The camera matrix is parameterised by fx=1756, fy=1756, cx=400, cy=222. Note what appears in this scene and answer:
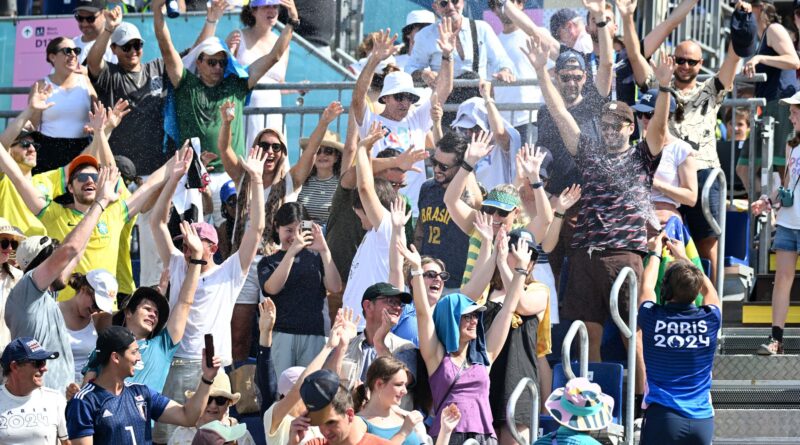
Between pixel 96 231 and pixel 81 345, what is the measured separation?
45.9 inches

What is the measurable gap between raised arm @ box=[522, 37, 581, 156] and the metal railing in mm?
1543

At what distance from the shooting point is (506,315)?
10.4 meters

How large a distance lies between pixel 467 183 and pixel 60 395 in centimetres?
342

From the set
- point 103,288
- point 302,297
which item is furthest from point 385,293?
point 103,288

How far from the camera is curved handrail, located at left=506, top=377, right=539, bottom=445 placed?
986 cm

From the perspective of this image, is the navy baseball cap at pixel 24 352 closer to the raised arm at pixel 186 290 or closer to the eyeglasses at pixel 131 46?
the raised arm at pixel 186 290

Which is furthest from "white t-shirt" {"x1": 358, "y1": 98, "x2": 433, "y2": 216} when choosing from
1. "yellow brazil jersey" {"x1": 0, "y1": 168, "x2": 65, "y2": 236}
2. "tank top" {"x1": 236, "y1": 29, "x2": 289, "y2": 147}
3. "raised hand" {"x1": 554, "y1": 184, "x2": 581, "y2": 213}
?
"yellow brazil jersey" {"x1": 0, "y1": 168, "x2": 65, "y2": 236}

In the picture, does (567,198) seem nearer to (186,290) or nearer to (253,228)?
(253,228)

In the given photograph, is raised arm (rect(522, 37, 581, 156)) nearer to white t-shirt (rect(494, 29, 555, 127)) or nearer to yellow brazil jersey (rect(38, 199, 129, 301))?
white t-shirt (rect(494, 29, 555, 127))

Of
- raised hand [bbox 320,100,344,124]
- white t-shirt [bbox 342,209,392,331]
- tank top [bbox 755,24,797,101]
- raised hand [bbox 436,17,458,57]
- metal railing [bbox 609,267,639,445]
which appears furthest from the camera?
tank top [bbox 755,24,797,101]

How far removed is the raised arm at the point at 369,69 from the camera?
1259 centimetres

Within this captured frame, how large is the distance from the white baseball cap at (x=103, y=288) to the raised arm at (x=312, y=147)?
191 centimetres

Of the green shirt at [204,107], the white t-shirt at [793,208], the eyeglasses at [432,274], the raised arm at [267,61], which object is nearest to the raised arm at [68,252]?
the eyeglasses at [432,274]

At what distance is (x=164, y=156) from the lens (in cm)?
1368
